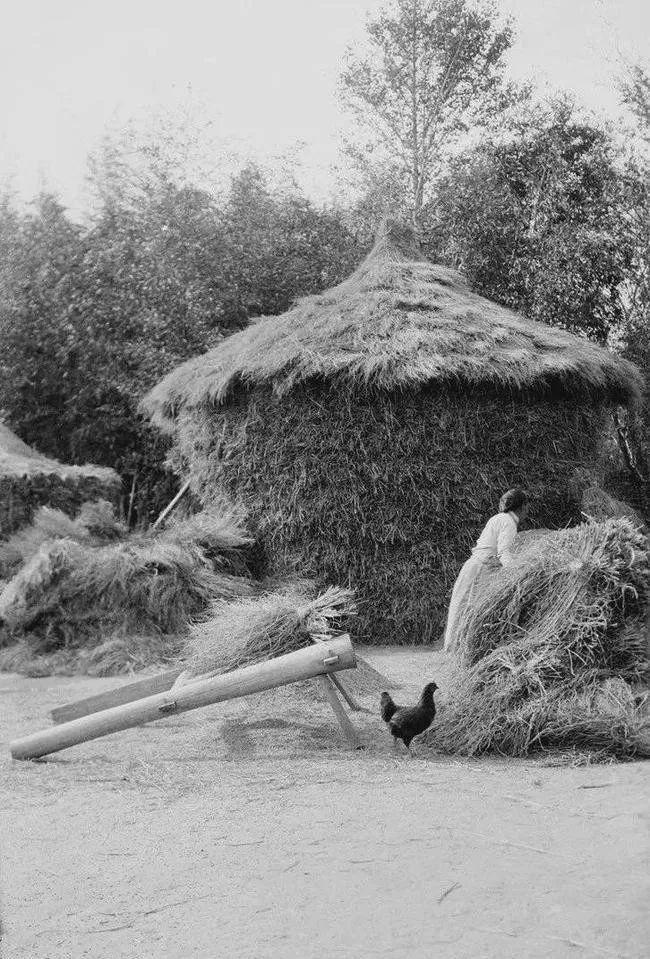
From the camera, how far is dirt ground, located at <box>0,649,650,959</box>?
10.7 feet

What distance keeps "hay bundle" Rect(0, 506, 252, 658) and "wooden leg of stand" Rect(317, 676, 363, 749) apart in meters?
4.01

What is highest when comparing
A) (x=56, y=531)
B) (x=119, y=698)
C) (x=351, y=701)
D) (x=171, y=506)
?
(x=171, y=506)

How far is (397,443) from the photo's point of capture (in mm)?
10609

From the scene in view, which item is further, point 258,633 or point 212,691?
point 258,633

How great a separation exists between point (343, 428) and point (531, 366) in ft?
6.94

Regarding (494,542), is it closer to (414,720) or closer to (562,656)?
(562,656)

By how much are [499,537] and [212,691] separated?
2.78m

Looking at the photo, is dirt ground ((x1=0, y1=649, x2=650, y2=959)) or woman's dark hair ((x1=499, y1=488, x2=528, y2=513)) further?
woman's dark hair ((x1=499, y1=488, x2=528, y2=513))

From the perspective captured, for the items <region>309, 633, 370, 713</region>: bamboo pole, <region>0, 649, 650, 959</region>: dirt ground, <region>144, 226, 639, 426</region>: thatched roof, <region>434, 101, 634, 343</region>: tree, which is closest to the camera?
<region>0, 649, 650, 959</region>: dirt ground

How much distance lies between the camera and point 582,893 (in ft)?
11.5

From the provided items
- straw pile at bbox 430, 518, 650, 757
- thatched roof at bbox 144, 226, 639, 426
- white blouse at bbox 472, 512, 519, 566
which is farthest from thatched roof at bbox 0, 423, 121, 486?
straw pile at bbox 430, 518, 650, 757

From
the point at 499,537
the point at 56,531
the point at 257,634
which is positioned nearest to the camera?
the point at 257,634

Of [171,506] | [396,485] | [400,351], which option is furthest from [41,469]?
[400,351]

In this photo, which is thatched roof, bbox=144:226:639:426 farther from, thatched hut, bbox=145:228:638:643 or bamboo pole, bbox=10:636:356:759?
bamboo pole, bbox=10:636:356:759
